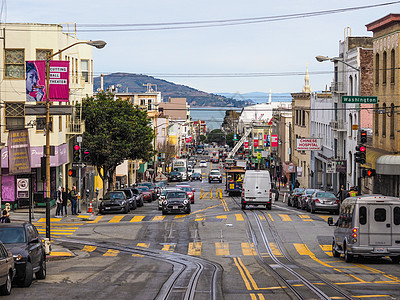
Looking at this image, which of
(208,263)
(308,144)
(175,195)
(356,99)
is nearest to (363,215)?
(208,263)

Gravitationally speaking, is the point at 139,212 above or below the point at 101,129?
below

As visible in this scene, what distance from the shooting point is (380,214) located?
21828mm

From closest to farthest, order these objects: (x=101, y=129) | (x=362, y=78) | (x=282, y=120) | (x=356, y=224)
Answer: (x=356, y=224)
(x=101, y=129)
(x=362, y=78)
(x=282, y=120)

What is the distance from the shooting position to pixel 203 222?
3619 centimetres

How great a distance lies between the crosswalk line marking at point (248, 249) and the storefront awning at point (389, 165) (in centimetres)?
1576

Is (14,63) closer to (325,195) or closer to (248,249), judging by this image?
(325,195)

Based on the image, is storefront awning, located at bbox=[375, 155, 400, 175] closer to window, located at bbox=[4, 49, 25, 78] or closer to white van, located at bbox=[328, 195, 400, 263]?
Answer: white van, located at bbox=[328, 195, 400, 263]

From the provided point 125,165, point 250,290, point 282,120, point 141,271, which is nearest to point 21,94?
point 141,271

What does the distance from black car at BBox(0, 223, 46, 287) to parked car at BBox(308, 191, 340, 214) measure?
81.4ft

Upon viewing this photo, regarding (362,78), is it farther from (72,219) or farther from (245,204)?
(72,219)

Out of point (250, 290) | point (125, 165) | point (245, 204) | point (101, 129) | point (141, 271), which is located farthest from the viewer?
point (125, 165)

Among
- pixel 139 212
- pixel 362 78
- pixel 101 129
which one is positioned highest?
pixel 362 78

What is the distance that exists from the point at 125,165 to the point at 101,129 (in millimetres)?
28274

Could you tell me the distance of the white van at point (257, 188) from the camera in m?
42.4
